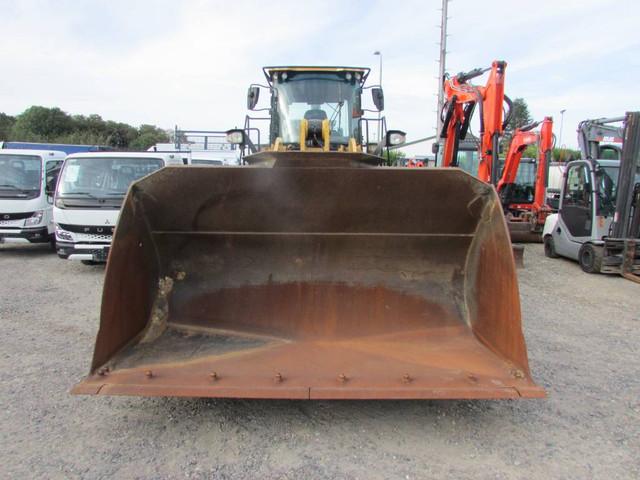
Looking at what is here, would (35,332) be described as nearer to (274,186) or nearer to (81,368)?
(81,368)

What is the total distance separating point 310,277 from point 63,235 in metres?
5.63

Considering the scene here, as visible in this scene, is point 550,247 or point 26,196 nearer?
point 26,196

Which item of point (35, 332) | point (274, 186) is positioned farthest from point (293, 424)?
point (35, 332)

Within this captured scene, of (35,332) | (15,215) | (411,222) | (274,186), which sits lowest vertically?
(35,332)

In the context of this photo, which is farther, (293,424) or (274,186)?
(274,186)

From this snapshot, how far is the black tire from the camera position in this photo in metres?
10.5

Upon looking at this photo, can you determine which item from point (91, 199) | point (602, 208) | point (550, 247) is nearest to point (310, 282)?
point (91, 199)

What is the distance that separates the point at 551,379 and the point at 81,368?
3.86m

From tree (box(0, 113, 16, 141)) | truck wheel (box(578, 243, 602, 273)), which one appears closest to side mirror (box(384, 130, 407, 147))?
truck wheel (box(578, 243, 602, 273))

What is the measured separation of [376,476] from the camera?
2666 millimetres

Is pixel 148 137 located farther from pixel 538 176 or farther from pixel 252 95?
pixel 252 95

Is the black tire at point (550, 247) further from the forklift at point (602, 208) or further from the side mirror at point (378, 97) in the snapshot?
the side mirror at point (378, 97)

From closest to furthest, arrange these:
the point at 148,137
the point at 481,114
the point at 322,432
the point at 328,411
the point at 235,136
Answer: the point at 322,432
the point at 328,411
the point at 235,136
the point at 481,114
the point at 148,137

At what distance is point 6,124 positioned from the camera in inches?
2034
